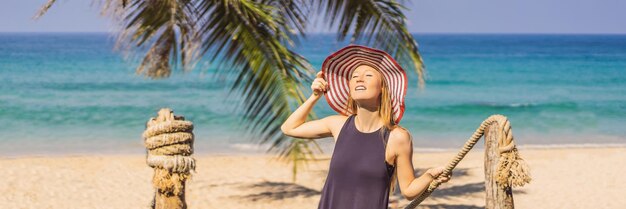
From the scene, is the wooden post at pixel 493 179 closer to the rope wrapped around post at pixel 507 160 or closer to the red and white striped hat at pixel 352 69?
the rope wrapped around post at pixel 507 160

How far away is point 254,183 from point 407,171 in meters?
8.42

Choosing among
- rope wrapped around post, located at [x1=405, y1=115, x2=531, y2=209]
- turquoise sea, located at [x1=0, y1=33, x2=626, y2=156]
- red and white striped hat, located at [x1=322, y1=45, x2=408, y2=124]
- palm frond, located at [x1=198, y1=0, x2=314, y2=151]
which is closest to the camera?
red and white striped hat, located at [x1=322, y1=45, x2=408, y2=124]

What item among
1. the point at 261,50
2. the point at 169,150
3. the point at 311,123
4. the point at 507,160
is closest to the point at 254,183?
the point at 261,50

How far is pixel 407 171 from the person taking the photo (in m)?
3.03

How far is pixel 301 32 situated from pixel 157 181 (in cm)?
372

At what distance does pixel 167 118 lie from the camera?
3.93 metres

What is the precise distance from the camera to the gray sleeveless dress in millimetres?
2977

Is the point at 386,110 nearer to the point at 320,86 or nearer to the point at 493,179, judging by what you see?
the point at 320,86

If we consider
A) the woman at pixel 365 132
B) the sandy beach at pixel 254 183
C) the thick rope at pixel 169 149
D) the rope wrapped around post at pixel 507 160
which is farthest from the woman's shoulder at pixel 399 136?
the sandy beach at pixel 254 183

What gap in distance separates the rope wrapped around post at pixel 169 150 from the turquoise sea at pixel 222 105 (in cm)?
298

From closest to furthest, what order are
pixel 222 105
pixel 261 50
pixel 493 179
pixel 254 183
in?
pixel 493 179 < pixel 261 50 < pixel 254 183 < pixel 222 105

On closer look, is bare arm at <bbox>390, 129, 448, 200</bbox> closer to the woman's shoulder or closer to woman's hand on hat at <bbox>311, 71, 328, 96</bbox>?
the woman's shoulder

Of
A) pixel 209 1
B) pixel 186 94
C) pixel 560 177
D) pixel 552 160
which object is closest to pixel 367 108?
pixel 209 1

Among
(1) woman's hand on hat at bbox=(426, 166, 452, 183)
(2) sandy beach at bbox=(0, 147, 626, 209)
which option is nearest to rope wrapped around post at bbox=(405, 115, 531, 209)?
(1) woman's hand on hat at bbox=(426, 166, 452, 183)
